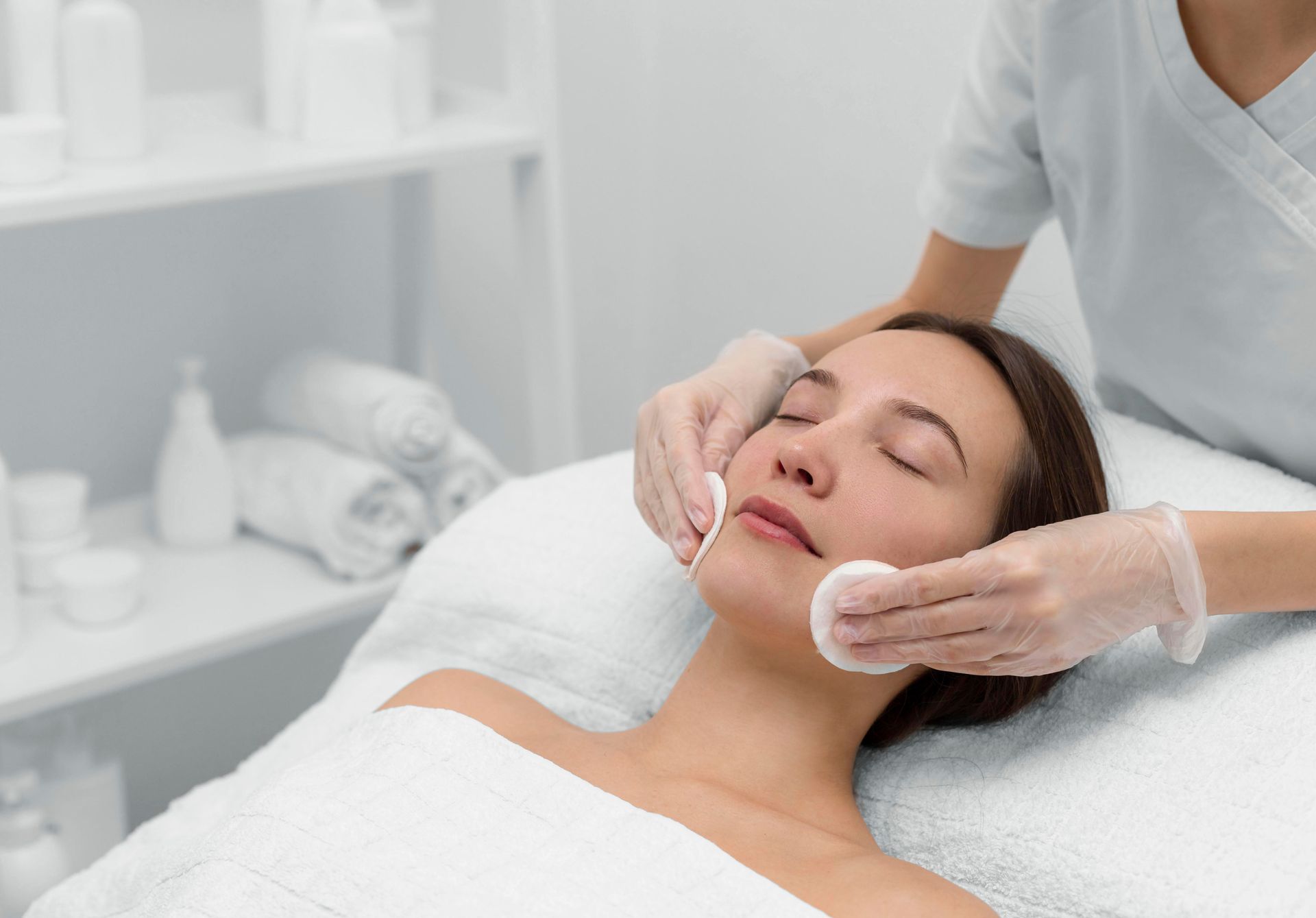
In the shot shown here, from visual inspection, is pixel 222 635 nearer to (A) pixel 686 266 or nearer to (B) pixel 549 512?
(B) pixel 549 512

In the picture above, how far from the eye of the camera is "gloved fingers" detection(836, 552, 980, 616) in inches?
33.3

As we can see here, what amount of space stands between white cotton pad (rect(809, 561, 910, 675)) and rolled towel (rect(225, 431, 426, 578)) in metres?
0.98

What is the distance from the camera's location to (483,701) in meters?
1.12

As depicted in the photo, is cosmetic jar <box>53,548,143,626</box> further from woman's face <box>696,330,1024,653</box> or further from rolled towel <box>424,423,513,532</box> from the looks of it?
woman's face <box>696,330,1024,653</box>

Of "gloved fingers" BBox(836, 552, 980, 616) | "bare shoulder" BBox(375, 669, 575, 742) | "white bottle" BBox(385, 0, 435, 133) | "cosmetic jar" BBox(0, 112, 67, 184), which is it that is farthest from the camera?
"white bottle" BBox(385, 0, 435, 133)

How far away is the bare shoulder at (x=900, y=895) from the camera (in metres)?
0.86

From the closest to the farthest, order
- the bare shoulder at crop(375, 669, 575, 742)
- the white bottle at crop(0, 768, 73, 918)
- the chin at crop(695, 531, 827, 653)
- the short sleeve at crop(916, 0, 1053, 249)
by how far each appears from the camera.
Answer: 1. the chin at crop(695, 531, 827, 653)
2. the bare shoulder at crop(375, 669, 575, 742)
3. the short sleeve at crop(916, 0, 1053, 249)
4. the white bottle at crop(0, 768, 73, 918)

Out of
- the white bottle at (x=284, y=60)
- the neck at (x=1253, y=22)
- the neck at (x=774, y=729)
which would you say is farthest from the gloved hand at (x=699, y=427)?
the white bottle at (x=284, y=60)

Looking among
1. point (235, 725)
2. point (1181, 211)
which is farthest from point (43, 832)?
point (1181, 211)

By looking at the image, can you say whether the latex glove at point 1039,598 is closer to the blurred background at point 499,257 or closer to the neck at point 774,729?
the neck at point 774,729

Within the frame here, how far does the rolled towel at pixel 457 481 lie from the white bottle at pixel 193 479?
0.28 m

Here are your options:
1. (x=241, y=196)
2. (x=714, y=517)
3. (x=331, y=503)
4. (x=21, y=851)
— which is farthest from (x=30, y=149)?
(x=714, y=517)

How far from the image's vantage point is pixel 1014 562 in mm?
841

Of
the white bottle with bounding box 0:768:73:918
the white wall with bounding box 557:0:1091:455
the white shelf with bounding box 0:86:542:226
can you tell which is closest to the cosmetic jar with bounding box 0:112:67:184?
the white shelf with bounding box 0:86:542:226
